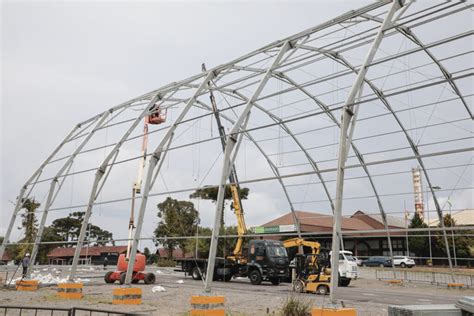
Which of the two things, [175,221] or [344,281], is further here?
[175,221]

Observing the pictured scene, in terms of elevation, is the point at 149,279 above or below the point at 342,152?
below

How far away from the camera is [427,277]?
95.8 feet

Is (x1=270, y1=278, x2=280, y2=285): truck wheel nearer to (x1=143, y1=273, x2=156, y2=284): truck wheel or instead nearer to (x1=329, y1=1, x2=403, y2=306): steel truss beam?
(x1=143, y1=273, x2=156, y2=284): truck wheel

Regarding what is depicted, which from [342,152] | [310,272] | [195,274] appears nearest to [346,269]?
[310,272]

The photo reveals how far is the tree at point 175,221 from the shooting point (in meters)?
55.1

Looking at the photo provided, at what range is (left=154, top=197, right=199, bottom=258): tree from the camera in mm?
55062

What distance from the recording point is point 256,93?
13156mm

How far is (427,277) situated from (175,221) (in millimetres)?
33807

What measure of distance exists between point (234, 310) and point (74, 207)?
11.4 m

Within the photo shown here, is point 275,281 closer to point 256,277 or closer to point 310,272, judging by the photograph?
point 256,277

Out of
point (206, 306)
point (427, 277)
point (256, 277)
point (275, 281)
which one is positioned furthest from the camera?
point (427, 277)

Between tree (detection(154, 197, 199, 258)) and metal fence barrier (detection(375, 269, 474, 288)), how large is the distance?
27259 mm

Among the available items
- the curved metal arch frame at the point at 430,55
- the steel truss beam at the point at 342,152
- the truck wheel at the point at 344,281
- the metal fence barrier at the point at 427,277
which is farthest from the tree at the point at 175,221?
the steel truss beam at the point at 342,152

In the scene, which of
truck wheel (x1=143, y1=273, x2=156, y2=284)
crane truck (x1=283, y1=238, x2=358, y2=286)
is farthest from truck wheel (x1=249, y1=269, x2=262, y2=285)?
truck wheel (x1=143, y1=273, x2=156, y2=284)
